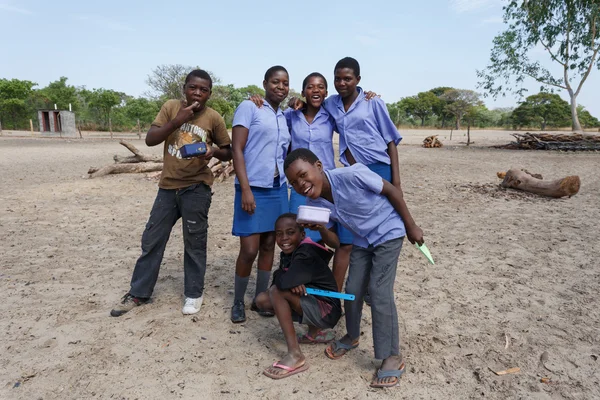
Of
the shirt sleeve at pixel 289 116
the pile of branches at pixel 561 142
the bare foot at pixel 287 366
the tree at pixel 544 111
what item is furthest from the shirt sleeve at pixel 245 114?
the tree at pixel 544 111

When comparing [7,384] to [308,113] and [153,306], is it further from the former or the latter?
[308,113]

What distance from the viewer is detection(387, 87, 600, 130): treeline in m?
43.9

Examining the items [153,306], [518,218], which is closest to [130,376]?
[153,306]

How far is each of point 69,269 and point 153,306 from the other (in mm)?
1451

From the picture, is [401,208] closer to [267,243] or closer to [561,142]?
[267,243]

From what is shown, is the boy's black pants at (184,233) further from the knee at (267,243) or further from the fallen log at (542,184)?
the fallen log at (542,184)

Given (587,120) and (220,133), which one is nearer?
(220,133)

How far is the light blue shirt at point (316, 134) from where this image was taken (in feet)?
9.96

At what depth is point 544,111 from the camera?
4356cm

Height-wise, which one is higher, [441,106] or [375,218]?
[441,106]

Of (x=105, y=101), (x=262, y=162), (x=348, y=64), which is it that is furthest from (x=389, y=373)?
(x=105, y=101)

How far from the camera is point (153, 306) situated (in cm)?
339

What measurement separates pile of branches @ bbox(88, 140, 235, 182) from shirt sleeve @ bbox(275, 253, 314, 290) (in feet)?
23.8

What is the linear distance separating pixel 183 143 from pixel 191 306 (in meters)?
1.26
